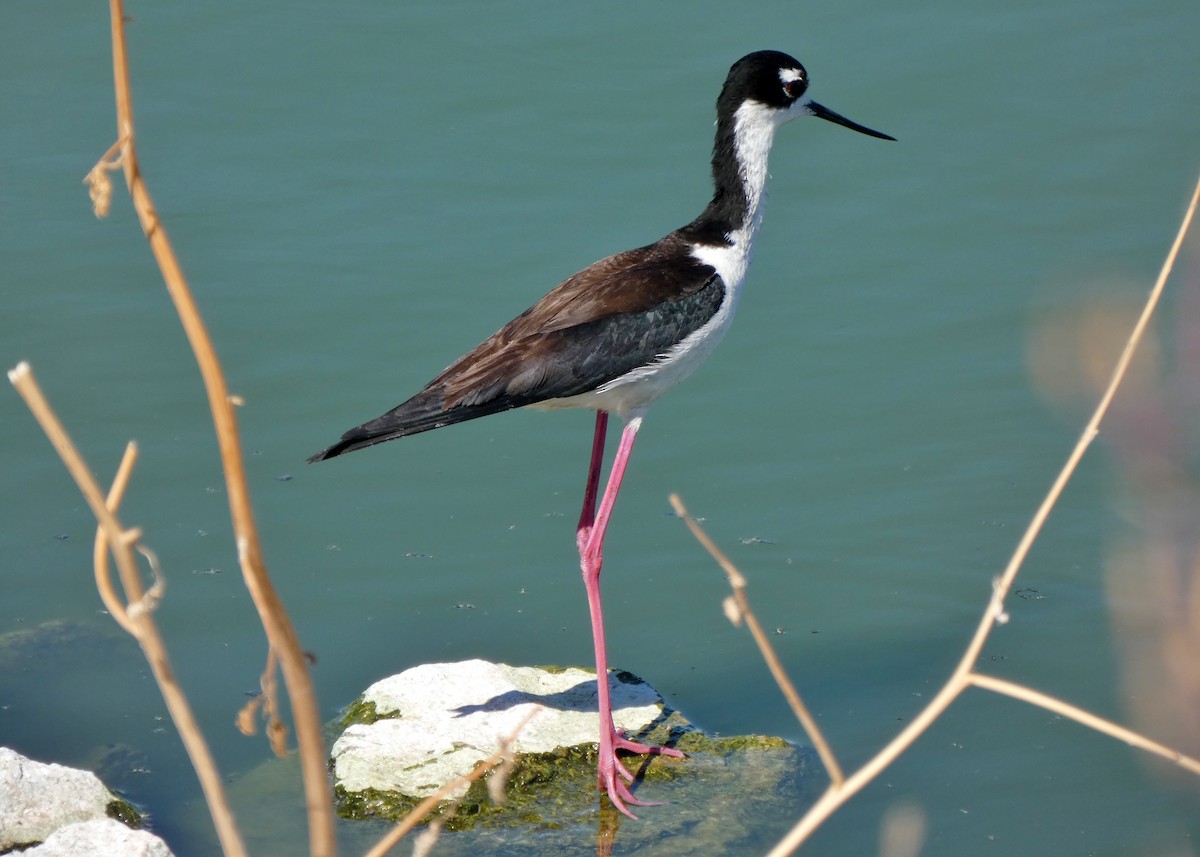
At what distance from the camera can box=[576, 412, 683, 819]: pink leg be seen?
460 cm

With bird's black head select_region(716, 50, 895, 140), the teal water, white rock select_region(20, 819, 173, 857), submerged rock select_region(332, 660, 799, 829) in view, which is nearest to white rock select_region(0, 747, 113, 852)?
white rock select_region(20, 819, 173, 857)

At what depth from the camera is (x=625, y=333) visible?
16.3ft

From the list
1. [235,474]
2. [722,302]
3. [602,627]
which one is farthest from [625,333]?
[235,474]

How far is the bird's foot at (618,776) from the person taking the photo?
456 centimetres

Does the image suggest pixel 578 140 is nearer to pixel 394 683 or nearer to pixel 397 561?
pixel 397 561

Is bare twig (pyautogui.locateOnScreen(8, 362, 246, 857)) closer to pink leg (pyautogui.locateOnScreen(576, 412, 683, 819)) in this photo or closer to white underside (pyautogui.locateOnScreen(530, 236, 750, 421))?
pink leg (pyautogui.locateOnScreen(576, 412, 683, 819))

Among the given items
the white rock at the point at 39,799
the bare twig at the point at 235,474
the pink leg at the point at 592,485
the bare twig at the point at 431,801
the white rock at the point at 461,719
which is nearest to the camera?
the bare twig at the point at 235,474

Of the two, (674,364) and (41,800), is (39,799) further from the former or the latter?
(674,364)

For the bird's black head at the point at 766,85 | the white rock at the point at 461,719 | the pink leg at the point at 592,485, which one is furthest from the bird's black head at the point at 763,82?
the white rock at the point at 461,719

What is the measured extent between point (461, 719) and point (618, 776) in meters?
0.54

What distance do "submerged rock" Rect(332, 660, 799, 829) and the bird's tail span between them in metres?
0.91

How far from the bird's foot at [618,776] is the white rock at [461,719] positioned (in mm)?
133

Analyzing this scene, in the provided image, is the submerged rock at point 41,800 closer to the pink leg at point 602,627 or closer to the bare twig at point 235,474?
the pink leg at point 602,627

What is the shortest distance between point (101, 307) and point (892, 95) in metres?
4.69
